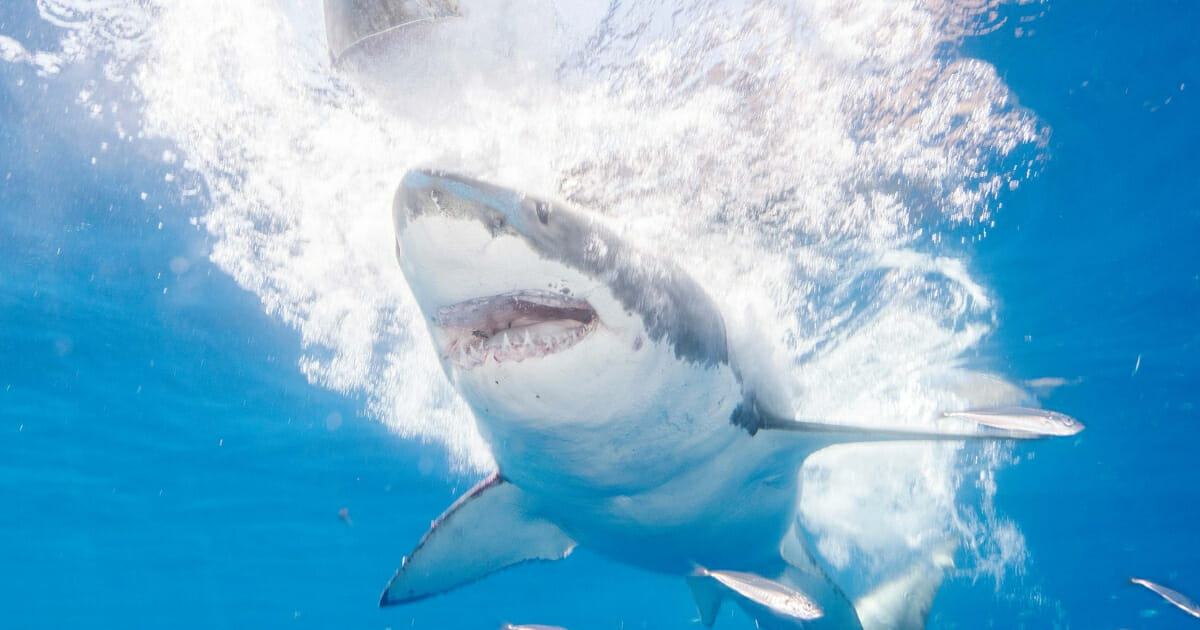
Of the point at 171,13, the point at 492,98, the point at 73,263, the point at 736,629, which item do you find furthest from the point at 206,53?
the point at 736,629

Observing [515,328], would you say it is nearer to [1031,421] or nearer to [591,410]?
[591,410]

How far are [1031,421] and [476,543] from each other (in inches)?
174

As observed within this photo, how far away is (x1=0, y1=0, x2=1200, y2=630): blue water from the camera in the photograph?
27.7 feet

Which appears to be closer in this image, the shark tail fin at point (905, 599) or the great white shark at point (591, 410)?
the great white shark at point (591, 410)

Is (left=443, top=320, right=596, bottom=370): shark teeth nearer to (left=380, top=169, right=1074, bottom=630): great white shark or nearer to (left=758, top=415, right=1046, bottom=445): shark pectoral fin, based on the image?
(left=380, top=169, right=1074, bottom=630): great white shark

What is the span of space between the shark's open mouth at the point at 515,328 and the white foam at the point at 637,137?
957 millimetres

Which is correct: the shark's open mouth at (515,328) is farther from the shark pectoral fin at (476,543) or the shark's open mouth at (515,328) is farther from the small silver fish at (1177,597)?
the small silver fish at (1177,597)

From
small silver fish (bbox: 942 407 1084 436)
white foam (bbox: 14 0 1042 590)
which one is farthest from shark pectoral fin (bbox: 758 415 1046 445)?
white foam (bbox: 14 0 1042 590)

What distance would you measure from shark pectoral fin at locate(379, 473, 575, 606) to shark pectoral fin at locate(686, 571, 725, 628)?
2100 mm

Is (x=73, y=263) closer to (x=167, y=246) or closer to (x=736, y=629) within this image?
(x=167, y=246)

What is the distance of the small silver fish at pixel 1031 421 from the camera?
187 inches

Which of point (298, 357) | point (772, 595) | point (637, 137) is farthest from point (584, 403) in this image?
point (298, 357)

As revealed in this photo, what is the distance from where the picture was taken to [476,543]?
5.64m

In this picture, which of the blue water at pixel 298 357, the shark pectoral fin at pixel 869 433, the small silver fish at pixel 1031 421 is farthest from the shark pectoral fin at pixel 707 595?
the blue water at pixel 298 357
